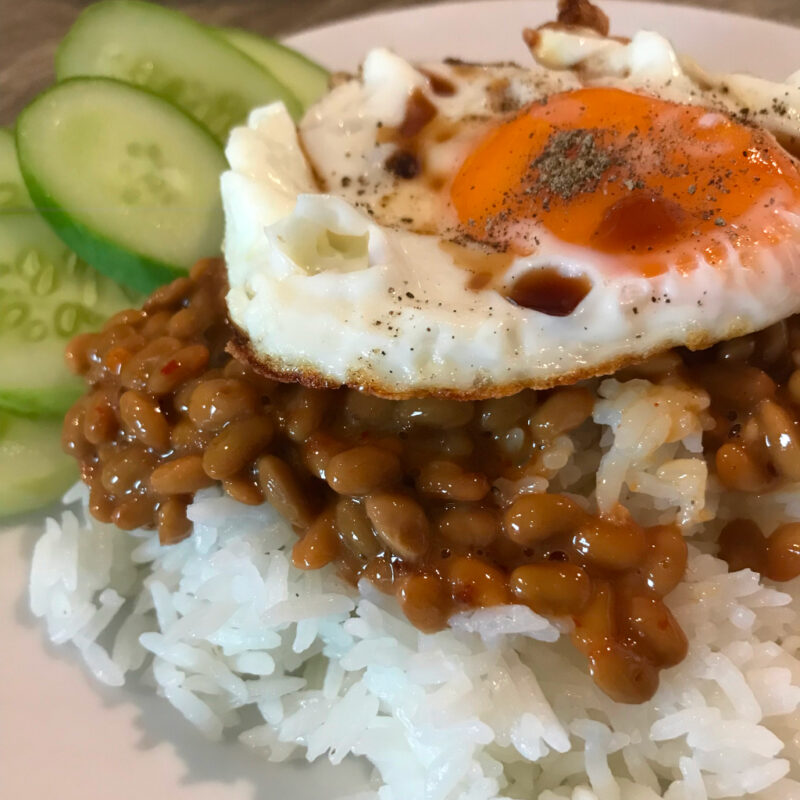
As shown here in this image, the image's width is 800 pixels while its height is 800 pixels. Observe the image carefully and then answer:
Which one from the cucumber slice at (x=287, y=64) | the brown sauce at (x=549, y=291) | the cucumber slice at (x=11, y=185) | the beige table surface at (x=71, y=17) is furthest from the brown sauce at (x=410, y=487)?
the beige table surface at (x=71, y=17)

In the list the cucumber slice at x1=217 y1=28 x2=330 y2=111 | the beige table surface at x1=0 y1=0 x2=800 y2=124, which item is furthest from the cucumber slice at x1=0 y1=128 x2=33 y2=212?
the beige table surface at x1=0 y1=0 x2=800 y2=124

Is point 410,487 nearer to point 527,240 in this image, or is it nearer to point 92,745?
point 527,240

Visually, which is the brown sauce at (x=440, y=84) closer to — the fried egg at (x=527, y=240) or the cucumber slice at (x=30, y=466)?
the fried egg at (x=527, y=240)

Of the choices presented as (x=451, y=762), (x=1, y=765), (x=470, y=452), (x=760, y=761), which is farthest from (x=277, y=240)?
(x=760, y=761)

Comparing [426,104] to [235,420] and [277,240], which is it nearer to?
[277,240]

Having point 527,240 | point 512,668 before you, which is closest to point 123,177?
point 527,240

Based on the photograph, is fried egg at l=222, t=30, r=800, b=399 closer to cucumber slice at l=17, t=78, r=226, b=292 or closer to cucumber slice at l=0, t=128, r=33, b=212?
cucumber slice at l=17, t=78, r=226, b=292
